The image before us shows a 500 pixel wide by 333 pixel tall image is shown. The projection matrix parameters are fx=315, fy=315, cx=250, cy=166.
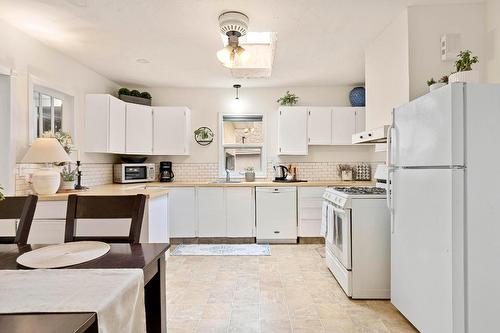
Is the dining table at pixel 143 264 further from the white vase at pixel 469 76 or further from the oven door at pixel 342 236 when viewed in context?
the white vase at pixel 469 76

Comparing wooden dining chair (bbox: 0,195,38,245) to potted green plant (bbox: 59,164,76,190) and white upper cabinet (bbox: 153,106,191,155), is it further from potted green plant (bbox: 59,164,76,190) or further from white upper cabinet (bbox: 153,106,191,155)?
white upper cabinet (bbox: 153,106,191,155)

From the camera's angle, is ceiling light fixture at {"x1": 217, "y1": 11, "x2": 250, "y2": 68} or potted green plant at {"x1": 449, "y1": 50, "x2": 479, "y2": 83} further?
ceiling light fixture at {"x1": 217, "y1": 11, "x2": 250, "y2": 68}

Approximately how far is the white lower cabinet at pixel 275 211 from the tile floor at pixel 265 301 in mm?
792

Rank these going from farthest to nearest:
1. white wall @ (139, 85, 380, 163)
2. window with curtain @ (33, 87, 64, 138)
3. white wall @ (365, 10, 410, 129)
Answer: white wall @ (139, 85, 380, 163) → window with curtain @ (33, 87, 64, 138) → white wall @ (365, 10, 410, 129)

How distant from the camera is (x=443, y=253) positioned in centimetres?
179

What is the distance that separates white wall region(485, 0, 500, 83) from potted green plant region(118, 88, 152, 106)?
14.0ft

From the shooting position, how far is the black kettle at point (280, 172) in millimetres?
5000

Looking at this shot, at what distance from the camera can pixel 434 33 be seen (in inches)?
104

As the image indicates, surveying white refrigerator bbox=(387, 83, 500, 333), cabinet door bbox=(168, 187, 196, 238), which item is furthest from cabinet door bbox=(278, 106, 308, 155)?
white refrigerator bbox=(387, 83, 500, 333)

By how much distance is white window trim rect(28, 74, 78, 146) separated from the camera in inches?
122

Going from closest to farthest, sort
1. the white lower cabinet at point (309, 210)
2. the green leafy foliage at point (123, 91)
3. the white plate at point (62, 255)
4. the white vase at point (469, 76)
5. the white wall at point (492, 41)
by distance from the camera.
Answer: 1. the white plate at point (62, 255)
2. the white vase at point (469, 76)
3. the white wall at point (492, 41)
4. the white lower cabinet at point (309, 210)
5. the green leafy foliage at point (123, 91)

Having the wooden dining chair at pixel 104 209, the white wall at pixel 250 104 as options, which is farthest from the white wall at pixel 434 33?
the white wall at pixel 250 104

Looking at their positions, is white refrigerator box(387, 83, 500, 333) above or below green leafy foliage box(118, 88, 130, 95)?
below

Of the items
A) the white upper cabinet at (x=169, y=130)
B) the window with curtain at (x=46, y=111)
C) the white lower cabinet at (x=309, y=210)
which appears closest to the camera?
the window with curtain at (x=46, y=111)
